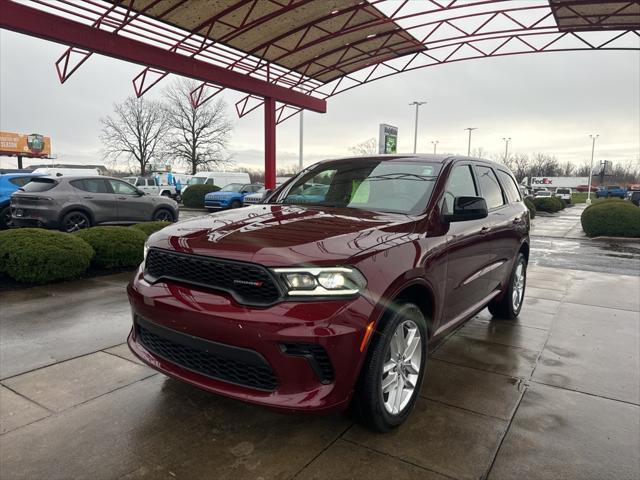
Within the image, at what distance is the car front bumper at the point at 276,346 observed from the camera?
7.31ft

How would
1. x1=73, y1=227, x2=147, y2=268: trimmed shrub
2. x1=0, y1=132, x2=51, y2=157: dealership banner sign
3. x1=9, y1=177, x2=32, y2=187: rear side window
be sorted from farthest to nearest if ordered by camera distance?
x1=0, y1=132, x2=51, y2=157: dealership banner sign < x1=9, y1=177, x2=32, y2=187: rear side window < x1=73, y1=227, x2=147, y2=268: trimmed shrub

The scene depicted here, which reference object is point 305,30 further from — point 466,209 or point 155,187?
point 155,187

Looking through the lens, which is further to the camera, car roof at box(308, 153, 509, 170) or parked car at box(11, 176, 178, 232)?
parked car at box(11, 176, 178, 232)

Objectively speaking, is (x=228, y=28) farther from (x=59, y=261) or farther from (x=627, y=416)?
(x=627, y=416)

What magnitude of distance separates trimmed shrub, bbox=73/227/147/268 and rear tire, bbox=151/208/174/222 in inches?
185

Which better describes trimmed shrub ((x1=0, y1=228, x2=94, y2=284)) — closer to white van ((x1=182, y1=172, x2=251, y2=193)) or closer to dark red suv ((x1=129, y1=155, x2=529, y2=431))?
dark red suv ((x1=129, y1=155, x2=529, y2=431))

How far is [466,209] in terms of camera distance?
322cm

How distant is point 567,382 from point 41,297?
5.80m

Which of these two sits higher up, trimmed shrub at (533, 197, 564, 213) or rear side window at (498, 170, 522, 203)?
rear side window at (498, 170, 522, 203)

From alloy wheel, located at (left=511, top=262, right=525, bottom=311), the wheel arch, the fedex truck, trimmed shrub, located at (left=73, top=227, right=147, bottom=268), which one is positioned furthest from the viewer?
the fedex truck

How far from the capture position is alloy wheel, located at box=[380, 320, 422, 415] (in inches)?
105

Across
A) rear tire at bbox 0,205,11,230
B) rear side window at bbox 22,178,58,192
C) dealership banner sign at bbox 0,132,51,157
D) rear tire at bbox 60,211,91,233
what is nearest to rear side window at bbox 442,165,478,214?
rear tire at bbox 60,211,91,233

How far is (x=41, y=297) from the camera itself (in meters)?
5.50

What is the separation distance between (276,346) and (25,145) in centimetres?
6916
